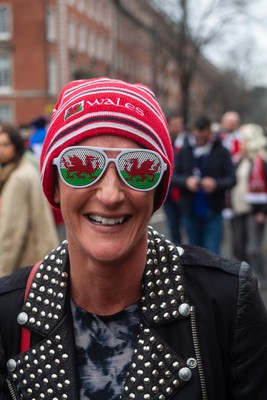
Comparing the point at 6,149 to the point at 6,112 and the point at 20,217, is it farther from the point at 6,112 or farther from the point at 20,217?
the point at 6,112

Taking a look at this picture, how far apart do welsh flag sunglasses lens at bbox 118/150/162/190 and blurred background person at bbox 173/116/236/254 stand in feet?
15.9

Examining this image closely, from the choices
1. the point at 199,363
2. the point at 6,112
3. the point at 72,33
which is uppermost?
the point at 72,33

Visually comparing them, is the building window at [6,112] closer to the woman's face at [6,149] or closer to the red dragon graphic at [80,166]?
the woman's face at [6,149]

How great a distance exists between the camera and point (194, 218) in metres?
6.68

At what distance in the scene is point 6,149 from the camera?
493 cm

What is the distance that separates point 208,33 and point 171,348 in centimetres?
2991

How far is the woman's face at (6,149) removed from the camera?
193 inches

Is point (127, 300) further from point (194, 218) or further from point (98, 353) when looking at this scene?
point (194, 218)

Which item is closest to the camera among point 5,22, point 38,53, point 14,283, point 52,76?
point 14,283

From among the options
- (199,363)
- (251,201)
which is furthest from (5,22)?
(199,363)

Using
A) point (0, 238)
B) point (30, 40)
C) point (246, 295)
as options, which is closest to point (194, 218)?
point (0, 238)

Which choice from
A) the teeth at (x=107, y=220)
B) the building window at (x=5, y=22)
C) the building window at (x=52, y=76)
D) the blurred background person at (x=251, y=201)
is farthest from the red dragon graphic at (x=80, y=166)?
the building window at (x=5, y=22)

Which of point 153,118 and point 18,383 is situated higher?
point 153,118

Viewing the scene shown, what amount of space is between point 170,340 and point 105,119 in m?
0.58
